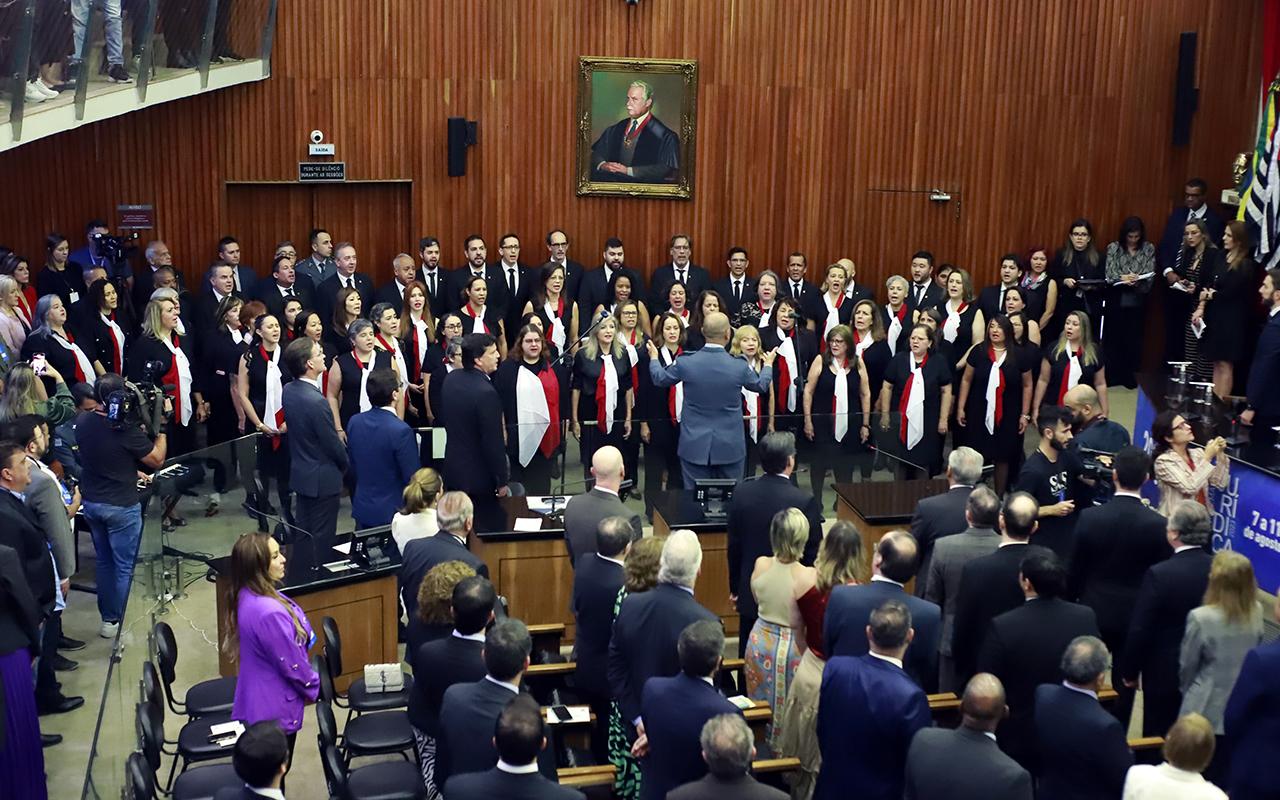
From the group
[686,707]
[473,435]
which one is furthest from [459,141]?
[686,707]

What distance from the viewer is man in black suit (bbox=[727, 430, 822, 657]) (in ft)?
23.4

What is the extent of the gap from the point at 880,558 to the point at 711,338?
3.30 m

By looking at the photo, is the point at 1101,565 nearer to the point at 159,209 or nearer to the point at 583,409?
the point at 583,409

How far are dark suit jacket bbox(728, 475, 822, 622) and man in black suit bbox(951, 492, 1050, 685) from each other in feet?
3.22

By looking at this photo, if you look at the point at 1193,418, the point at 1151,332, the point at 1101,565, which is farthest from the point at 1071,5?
the point at 1101,565

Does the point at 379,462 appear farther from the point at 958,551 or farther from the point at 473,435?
the point at 958,551

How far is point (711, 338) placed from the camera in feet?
29.4

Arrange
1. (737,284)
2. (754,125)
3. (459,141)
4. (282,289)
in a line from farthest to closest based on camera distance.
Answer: (754,125), (459,141), (737,284), (282,289)

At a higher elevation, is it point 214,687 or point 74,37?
point 74,37

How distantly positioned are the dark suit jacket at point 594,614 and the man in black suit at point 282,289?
5.90m

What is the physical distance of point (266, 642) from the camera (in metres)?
6.14

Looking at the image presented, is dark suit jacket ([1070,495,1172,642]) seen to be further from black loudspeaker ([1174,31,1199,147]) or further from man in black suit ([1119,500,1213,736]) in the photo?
black loudspeaker ([1174,31,1199,147])

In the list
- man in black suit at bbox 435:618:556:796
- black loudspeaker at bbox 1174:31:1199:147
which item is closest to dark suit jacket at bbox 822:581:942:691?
man in black suit at bbox 435:618:556:796

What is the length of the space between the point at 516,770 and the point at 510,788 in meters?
0.06
